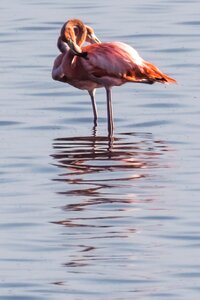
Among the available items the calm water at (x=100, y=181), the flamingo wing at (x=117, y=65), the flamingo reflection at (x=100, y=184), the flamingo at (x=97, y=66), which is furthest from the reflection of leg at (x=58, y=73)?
the flamingo reflection at (x=100, y=184)

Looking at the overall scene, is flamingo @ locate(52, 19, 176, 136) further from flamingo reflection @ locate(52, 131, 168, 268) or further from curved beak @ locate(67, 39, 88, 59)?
flamingo reflection @ locate(52, 131, 168, 268)

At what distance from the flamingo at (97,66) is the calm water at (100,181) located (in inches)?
15.2

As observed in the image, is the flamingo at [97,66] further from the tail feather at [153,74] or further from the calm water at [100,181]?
the calm water at [100,181]

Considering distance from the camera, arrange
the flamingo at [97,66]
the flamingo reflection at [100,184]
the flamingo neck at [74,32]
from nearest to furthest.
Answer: the flamingo reflection at [100,184]
the flamingo at [97,66]
the flamingo neck at [74,32]

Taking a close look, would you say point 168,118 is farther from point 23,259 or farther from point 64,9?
point 64,9

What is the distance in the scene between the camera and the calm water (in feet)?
27.1

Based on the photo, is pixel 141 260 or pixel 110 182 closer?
pixel 141 260

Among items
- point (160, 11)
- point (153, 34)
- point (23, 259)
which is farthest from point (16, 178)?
point (160, 11)

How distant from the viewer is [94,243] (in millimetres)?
8914

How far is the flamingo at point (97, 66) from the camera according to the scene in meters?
13.0

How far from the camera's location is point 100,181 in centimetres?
1080

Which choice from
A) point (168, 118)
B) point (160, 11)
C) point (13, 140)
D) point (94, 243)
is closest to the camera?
point (94, 243)

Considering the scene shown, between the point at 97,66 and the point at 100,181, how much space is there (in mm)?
2380

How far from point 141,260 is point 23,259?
2.19 ft
